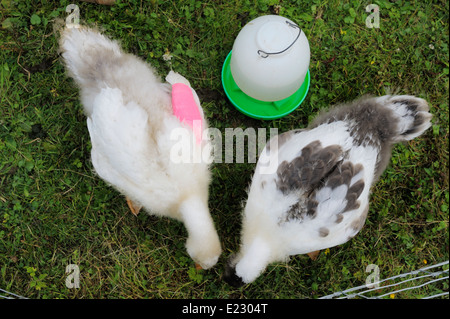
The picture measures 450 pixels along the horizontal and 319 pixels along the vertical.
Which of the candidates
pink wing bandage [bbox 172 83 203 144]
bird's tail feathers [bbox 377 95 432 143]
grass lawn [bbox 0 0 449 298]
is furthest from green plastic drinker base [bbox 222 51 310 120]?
bird's tail feathers [bbox 377 95 432 143]

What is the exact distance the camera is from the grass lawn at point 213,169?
2.54 meters

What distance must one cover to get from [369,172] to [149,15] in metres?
1.83

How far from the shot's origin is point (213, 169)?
261cm

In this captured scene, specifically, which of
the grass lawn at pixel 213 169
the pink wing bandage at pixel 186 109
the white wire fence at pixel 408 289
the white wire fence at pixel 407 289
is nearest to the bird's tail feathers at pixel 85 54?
the pink wing bandage at pixel 186 109

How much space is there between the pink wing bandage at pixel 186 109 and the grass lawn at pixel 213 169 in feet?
1.62

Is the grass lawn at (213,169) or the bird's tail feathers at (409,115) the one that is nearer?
the bird's tail feathers at (409,115)

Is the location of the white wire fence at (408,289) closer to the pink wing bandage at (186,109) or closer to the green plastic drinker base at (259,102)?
the green plastic drinker base at (259,102)

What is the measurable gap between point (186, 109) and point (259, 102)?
2.15ft

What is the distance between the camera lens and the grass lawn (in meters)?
2.54

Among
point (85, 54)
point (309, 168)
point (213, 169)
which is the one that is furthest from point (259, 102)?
point (85, 54)

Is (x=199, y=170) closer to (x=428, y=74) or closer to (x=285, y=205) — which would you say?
(x=285, y=205)

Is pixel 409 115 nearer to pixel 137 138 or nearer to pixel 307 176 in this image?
pixel 307 176

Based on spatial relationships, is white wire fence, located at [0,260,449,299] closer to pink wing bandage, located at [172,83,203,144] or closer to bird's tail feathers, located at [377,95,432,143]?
bird's tail feathers, located at [377,95,432,143]
